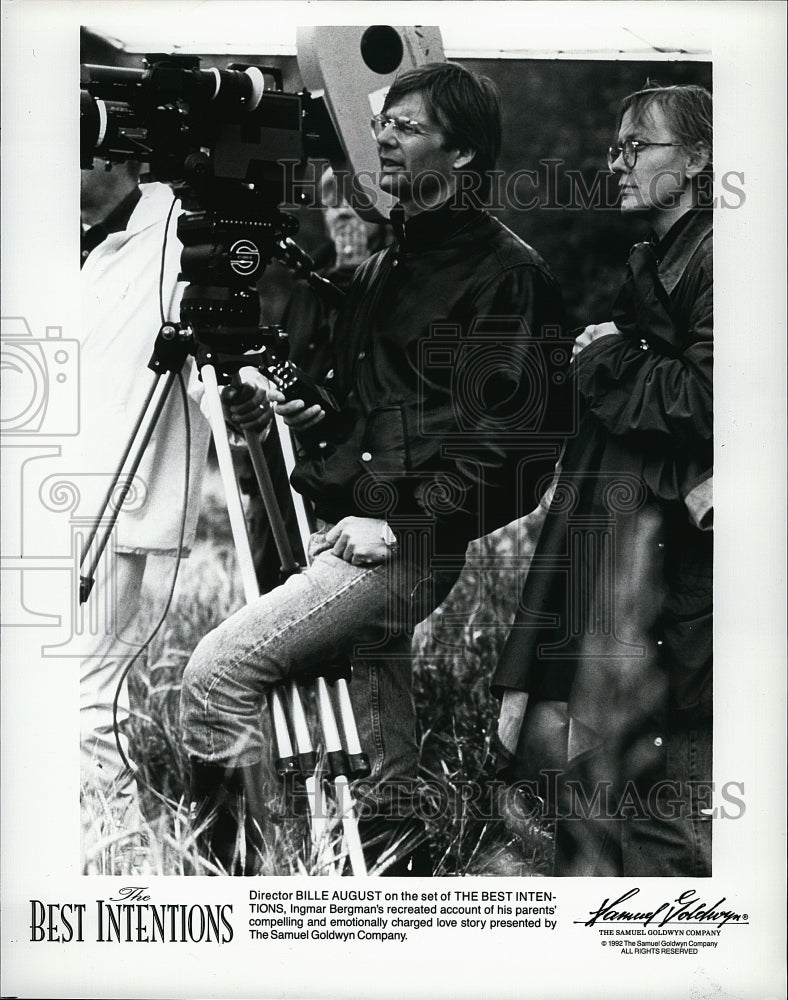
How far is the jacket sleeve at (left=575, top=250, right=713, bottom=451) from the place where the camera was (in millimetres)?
3021

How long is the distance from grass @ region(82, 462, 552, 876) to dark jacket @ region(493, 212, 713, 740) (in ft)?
0.27

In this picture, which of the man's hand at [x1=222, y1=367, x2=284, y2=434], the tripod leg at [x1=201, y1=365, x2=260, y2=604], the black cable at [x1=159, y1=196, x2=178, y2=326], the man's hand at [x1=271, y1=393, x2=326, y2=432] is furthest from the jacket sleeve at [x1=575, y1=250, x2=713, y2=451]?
the black cable at [x1=159, y1=196, x2=178, y2=326]

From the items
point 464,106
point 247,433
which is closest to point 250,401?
point 247,433

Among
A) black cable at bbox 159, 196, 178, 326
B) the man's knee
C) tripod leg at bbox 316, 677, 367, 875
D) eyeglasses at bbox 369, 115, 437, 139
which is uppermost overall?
eyeglasses at bbox 369, 115, 437, 139

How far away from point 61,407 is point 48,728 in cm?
75

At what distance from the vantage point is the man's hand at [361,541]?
9.99ft

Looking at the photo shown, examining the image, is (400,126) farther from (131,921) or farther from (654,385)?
(131,921)

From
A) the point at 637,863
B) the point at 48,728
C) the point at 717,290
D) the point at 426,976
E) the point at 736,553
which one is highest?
the point at 717,290

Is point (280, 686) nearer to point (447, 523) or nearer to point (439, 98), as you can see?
point (447, 523)

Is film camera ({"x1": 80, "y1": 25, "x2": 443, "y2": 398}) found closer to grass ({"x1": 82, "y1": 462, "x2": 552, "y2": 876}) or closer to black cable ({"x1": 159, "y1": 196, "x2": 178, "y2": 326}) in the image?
black cable ({"x1": 159, "y1": 196, "x2": 178, "y2": 326})

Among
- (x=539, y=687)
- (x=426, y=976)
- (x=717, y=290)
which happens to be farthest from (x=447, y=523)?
(x=426, y=976)

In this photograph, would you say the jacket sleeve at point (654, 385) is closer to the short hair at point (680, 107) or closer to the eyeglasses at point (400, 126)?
the short hair at point (680, 107)

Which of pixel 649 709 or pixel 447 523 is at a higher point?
pixel 447 523

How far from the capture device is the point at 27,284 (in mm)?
3100
